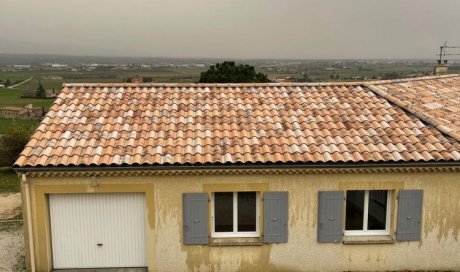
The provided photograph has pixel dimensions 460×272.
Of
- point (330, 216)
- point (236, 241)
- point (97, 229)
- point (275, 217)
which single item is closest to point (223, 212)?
point (236, 241)

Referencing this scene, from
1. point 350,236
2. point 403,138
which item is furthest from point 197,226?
point 403,138

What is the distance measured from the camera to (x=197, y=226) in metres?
10.4

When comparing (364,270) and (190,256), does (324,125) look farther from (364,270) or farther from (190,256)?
(190,256)

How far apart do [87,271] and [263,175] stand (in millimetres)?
5026

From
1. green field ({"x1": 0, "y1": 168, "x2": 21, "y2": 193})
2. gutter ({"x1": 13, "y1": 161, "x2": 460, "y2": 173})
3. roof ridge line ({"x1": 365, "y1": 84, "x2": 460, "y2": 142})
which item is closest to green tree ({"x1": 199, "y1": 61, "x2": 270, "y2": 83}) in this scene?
green field ({"x1": 0, "y1": 168, "x2": 21, "y2": 193})

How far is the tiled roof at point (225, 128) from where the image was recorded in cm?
1006

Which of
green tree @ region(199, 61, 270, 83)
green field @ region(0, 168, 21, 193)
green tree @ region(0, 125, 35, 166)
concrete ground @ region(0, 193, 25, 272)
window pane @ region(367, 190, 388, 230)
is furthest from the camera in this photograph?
green tree @ region(199, 61, 270, 83)

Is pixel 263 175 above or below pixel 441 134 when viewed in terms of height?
below

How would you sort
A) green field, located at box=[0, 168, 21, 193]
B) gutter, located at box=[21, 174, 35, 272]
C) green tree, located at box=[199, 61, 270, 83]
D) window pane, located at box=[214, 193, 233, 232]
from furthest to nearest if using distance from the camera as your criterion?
green tree, located at box=[199, 61, 270, 83]
green field, located at box=[0, 168, 21, 193]
window pane, located at box=[214, 193, 233, 232]
gutter, located at box=[21, 174, 35, 272]

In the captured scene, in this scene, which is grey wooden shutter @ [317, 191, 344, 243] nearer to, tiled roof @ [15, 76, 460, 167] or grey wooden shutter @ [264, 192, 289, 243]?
grey wooden shutter @ [264, 192, 289, 243]

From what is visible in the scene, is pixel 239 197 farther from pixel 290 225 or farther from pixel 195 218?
pixel 290 225

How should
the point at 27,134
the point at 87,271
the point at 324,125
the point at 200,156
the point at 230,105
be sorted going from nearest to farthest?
the point at 200,156 < the point at 87,271 < the point at 324,125 < the point at 230,105 < the point at 27,134

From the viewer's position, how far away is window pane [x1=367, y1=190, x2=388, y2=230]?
35.4 feet

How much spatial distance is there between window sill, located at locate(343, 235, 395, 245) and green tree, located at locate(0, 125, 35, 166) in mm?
22441
